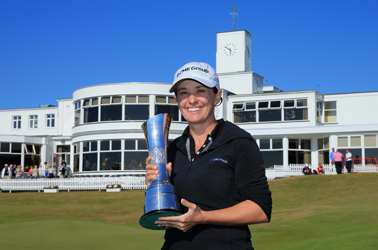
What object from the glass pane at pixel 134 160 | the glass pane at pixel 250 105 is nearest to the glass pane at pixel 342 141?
the glass pane at pixel 250 105

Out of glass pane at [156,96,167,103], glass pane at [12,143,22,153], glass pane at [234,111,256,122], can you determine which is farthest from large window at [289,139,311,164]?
glass pane at [12,143,22,153]

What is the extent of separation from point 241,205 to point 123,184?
86.3ft

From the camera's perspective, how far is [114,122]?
104ft

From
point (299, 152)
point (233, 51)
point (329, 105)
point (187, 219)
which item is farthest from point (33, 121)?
point (187, 219)

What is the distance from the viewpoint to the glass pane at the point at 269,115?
116ft

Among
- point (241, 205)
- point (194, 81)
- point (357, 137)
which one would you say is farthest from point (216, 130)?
point (357, 137)

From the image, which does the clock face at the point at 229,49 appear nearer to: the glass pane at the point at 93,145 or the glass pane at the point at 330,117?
the glass pane at the point at 330,117

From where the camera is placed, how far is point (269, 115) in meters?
35.5

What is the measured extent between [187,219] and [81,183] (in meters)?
27.1

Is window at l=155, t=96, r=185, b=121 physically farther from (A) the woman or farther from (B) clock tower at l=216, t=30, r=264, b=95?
(A) the woman

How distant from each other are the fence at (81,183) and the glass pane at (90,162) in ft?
10.3

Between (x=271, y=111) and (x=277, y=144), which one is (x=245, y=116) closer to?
(x=271, y=111)

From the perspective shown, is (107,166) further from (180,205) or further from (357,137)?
(180,205)

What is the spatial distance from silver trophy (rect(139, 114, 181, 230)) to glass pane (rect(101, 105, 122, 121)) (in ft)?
96.9
